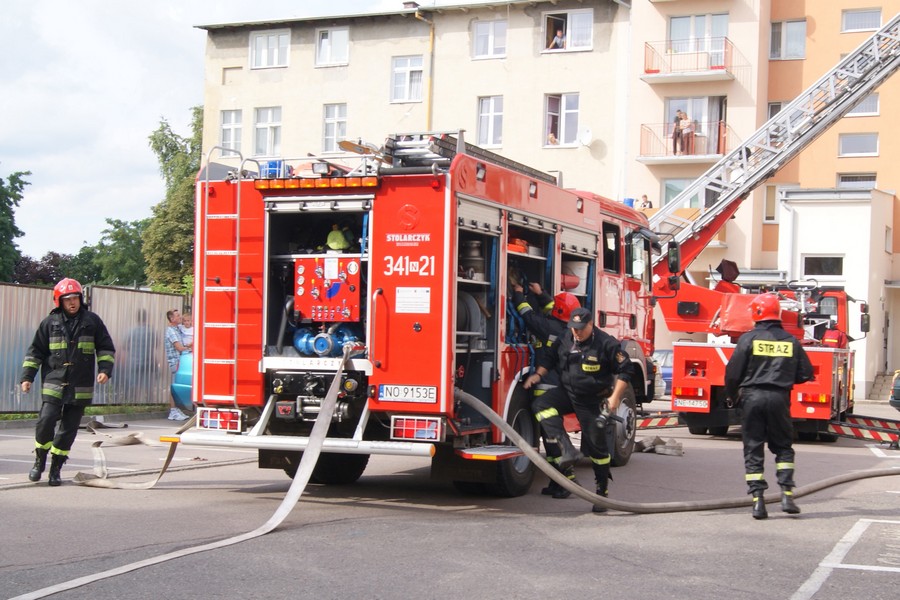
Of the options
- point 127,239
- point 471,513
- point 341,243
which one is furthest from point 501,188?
point 127,239

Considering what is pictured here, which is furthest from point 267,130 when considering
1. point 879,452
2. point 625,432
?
point 625,432

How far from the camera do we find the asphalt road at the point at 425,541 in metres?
6.49

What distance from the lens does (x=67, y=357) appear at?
413 inches

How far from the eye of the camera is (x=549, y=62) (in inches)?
1492

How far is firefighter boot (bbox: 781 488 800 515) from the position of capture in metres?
9.49

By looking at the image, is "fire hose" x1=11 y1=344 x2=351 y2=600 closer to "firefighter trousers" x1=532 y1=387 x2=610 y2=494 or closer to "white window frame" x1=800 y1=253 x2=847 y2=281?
"firefighter trousers" x1=532 y1=387 x2=610 y2=494

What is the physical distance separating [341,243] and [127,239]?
2969 inches

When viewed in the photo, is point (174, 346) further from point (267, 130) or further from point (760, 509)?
point (267, 130)

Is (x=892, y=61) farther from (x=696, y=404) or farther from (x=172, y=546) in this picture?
(x=172, y=546)

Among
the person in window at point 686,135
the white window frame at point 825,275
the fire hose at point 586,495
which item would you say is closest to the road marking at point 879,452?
the fire hose at point 586,495

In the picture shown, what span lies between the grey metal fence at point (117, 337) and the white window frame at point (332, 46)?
23.0 metres

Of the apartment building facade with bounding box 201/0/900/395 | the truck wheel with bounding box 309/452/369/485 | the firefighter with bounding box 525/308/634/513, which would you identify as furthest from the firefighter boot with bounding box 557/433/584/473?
the apartment building facade with bounding box 201/0/900/395

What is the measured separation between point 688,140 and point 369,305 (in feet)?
95.0

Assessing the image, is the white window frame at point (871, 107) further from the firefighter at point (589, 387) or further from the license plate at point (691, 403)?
the firefighter at point (589, 387)
